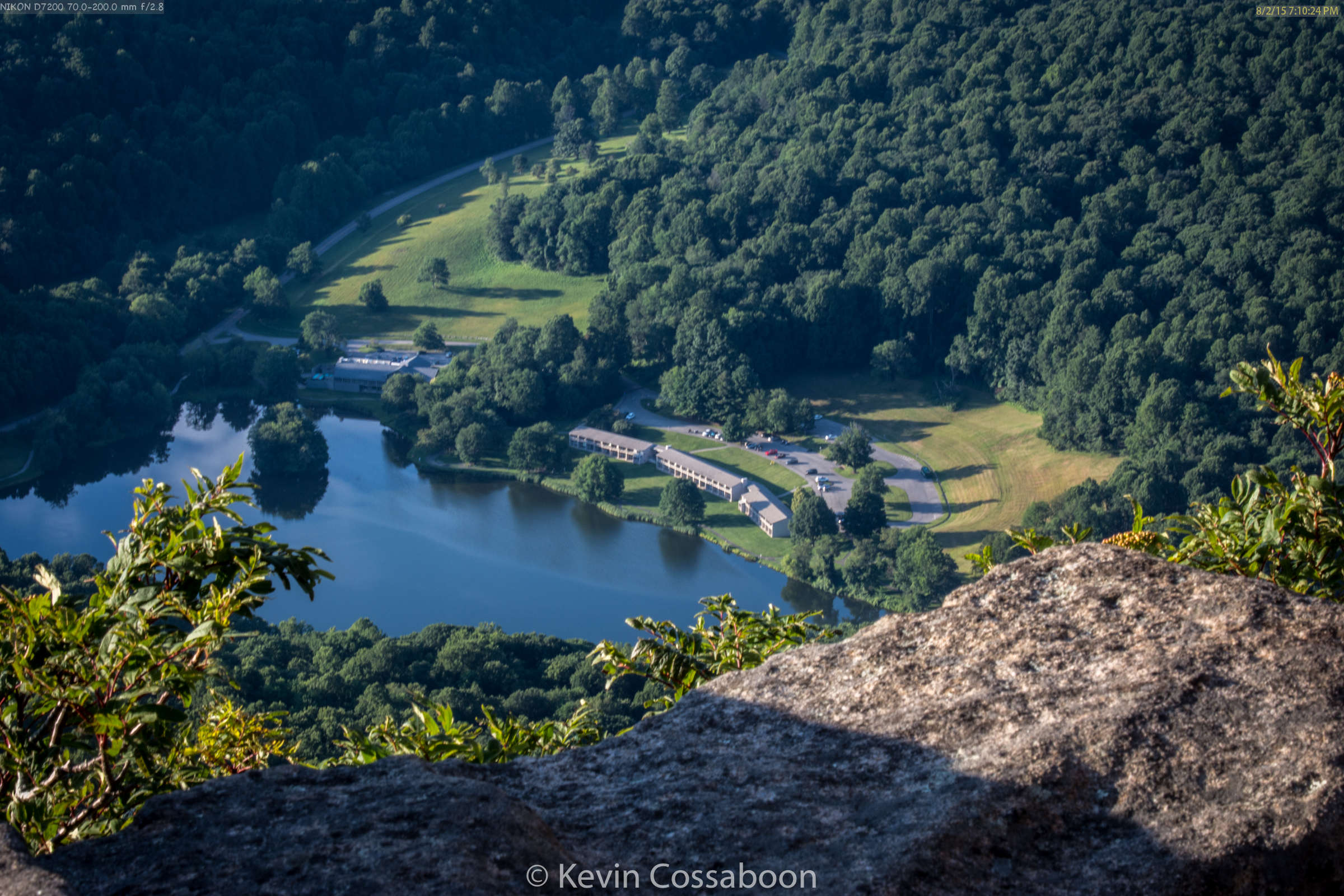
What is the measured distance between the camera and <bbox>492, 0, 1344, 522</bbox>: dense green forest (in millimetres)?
63875

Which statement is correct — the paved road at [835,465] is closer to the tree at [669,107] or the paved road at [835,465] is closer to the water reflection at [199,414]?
the water reflection at [199,414]

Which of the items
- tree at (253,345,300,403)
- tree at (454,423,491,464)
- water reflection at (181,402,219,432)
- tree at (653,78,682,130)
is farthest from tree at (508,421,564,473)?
tree at (653,78,682,130)

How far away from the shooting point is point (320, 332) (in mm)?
74625

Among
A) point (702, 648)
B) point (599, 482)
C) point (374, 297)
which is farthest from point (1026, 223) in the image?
point (702, 648)

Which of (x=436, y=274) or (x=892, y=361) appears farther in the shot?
(x=436, y=274)

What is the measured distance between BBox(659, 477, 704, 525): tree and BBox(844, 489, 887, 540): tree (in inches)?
279

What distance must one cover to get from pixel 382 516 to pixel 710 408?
20.1 metres

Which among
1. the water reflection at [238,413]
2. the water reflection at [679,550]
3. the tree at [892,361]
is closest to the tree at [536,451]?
the water reflection at [679,550]

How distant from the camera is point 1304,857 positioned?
4625 mm

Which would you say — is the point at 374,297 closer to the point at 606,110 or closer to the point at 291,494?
the point at 291,494

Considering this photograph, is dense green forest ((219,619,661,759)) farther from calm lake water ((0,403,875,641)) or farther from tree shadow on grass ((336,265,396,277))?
tree shadow on grass ((336,265,396,277))

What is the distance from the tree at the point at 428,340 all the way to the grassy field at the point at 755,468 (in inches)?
869

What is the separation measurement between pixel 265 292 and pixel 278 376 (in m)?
11.1

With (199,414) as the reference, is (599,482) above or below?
below
